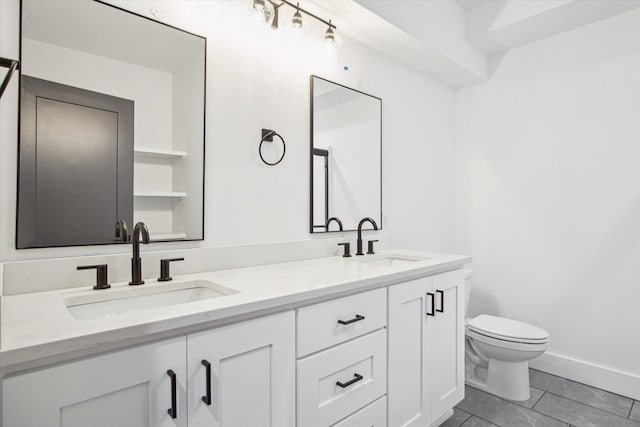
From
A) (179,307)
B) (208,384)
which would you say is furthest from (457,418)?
(179,307)

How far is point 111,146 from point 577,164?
2.75 m

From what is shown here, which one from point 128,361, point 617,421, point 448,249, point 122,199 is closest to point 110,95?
point 122,199

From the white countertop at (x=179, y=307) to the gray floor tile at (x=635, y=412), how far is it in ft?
4.87

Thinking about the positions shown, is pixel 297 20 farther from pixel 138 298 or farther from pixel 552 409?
pixel 552 409

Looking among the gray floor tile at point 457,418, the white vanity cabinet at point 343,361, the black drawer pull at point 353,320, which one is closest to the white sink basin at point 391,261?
the white vanity cabinet at point 343,361

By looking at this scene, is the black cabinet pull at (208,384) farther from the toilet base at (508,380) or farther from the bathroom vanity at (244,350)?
the toilet base at (508,380)

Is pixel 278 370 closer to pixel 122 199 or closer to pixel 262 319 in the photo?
pixel 262 319

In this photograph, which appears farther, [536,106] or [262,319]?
[536,106]

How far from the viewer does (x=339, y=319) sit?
4.11 ft

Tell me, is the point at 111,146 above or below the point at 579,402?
above

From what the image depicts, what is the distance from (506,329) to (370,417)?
127cm

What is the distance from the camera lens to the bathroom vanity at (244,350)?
724 mm

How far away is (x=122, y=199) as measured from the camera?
4.26ft

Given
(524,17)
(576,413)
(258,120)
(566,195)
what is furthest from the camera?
(566,195)
